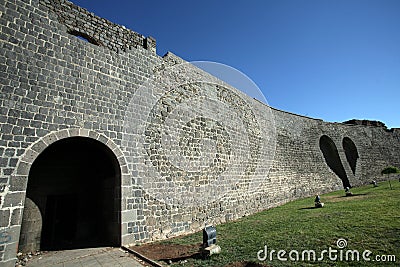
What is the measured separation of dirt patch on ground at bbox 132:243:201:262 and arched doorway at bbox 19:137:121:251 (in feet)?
3.20

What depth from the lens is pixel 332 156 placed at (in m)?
22.3

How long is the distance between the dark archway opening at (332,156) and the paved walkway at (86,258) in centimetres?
2178

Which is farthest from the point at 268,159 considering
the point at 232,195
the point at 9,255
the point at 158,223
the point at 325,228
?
the point at 9,255

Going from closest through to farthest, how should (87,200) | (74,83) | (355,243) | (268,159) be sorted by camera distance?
(355,243)
(74,83)
(87,200)
(268,159)

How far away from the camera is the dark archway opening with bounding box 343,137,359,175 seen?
922 inches

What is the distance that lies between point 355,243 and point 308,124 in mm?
17603

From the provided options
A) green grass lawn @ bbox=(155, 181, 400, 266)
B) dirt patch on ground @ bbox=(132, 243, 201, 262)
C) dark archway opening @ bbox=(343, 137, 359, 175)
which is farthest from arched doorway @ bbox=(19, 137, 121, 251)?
dark archway opening @ bbox=(343, 137, 359, 175)

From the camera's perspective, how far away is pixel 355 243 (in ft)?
16.2

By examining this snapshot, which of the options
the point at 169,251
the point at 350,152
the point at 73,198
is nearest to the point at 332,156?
the point at 350,152

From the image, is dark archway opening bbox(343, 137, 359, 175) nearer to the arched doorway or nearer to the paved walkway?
the arched doorway

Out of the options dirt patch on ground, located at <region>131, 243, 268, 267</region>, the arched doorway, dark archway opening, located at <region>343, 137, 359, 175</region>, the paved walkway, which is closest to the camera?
dirt patch on ground, located at <region>131, 243, 268, 267</region>

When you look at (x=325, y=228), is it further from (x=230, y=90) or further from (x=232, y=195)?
(x=230, y=90)

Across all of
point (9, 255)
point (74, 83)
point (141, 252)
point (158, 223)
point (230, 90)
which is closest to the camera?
point (9, 255)

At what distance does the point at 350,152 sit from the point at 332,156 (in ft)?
12.4
